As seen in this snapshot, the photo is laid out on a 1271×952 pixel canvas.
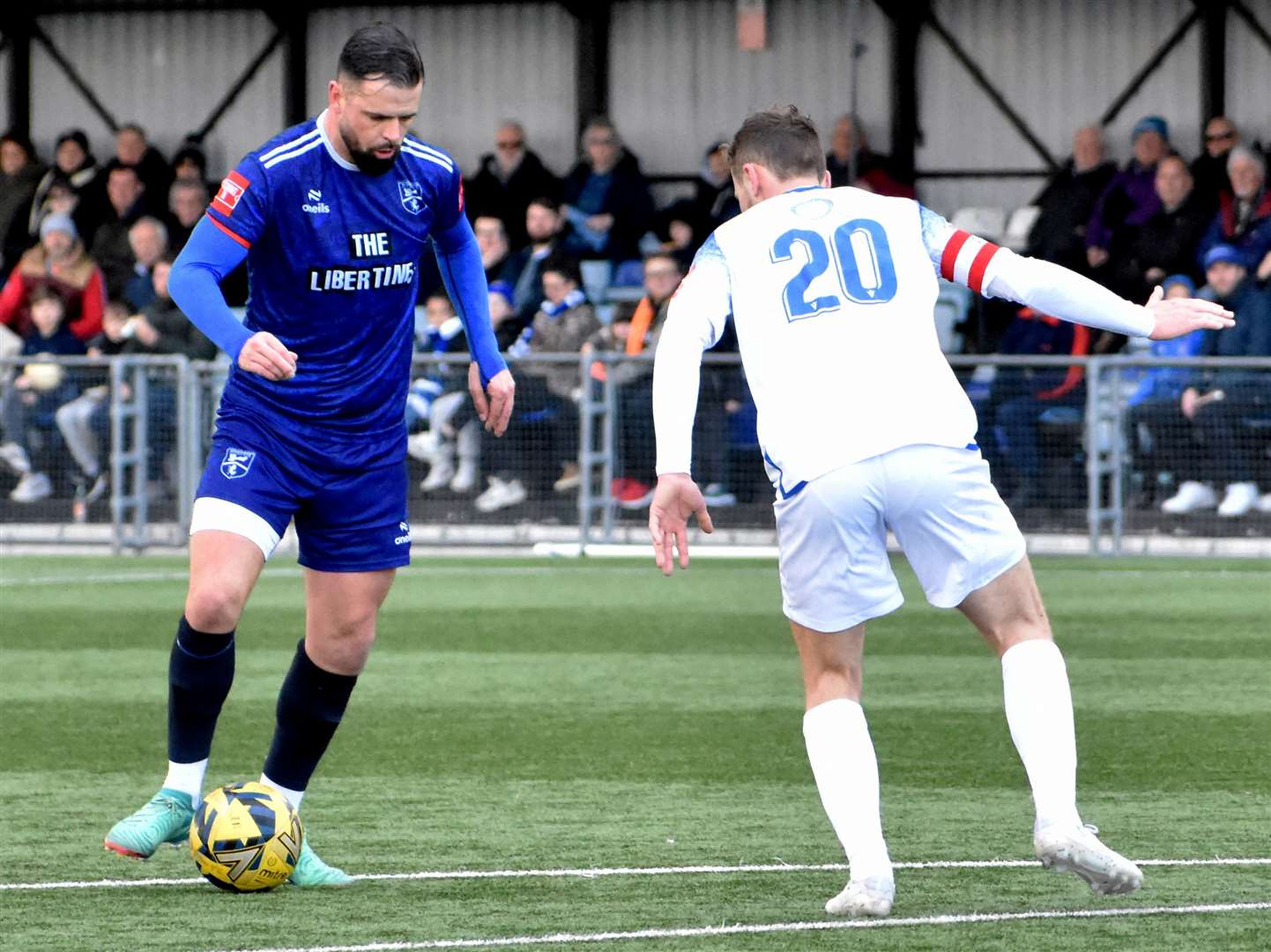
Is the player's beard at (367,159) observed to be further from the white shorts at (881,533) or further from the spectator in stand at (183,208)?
the spectator in stand at (183,208)

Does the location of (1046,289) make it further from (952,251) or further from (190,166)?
(190,166)

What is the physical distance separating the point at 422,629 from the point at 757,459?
165 inches

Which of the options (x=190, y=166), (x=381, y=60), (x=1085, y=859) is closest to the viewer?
(x=1085, y=859)

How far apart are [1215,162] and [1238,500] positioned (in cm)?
445

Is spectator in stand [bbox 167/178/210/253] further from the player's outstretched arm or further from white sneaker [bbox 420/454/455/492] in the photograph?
the player's outstretched arm

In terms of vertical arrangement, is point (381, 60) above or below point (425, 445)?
above

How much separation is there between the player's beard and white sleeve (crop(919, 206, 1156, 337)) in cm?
138

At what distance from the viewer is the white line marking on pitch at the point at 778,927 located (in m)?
5.05

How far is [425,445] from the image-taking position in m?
16.2

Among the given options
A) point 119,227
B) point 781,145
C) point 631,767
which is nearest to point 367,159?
point 781,145

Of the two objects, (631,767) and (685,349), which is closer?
(685,349)

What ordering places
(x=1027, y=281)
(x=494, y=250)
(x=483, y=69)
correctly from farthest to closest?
(x=483, y=69) < (x=494, y=250) < (x=1027, y=281)

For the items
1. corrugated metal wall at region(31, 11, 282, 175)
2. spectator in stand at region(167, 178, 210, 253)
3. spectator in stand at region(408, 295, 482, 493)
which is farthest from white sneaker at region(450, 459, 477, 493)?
corrugated metal wall at region(31, 11, 282, 175)

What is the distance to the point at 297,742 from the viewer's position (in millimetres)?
6105
